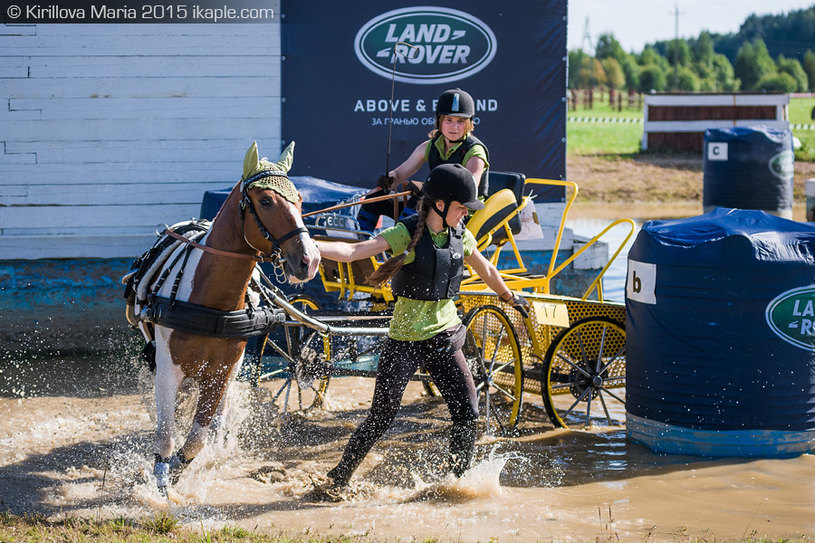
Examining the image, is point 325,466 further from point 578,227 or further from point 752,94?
point 752,94

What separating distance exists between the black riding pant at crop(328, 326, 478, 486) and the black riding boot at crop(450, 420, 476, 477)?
0.01m

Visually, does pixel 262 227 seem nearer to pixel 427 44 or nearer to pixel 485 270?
pixel 485 270

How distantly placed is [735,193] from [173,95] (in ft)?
38.8

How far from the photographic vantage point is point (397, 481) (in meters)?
6.02

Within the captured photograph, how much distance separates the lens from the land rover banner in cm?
974

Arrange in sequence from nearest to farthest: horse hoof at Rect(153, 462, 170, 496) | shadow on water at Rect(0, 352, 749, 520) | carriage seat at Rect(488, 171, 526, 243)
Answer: horse hoof at Rect(153, 462, 170, 496)
shadow on water at Rect(0, 352, 749, 520)
carriage seat at Rect(488, 171, 526, 243)

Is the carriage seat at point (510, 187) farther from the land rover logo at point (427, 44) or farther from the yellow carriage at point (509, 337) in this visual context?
the land rover logo at point (427, 44)

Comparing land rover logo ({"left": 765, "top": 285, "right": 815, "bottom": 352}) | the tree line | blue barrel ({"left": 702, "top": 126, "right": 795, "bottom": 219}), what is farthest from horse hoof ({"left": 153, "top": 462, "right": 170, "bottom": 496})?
the tree line

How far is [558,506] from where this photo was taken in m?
5.52

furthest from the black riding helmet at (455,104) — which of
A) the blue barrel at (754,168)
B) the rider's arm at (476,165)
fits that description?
the blue barrel at (754,168)

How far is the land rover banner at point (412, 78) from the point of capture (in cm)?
974

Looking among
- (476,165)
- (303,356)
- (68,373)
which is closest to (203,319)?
(303,356)

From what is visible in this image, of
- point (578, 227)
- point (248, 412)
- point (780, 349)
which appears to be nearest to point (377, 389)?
point (248, 412)

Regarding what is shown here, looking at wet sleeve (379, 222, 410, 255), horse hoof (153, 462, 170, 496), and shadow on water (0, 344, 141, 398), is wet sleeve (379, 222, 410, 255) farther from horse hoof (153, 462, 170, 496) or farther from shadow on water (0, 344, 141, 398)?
shadow on water (0, 344, 141, 398)
